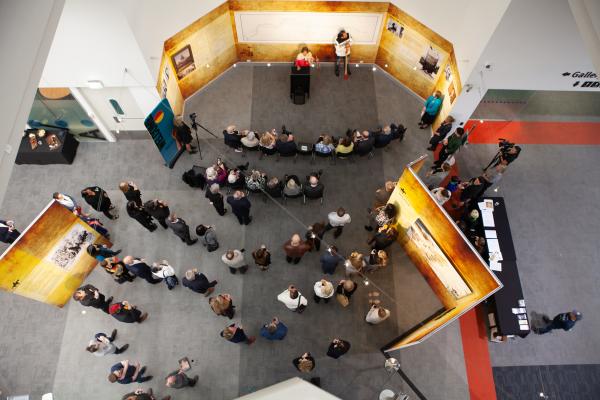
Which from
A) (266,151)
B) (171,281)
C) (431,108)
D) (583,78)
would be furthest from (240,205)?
(583,78)

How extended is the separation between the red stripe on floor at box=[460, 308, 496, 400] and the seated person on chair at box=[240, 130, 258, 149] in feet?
21.0

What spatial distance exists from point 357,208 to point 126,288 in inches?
225

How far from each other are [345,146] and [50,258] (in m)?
6.81

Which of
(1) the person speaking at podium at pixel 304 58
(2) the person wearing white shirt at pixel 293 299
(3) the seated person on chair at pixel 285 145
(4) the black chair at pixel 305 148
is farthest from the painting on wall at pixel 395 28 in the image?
(2) the person wearing white shirt at pixel 293 299

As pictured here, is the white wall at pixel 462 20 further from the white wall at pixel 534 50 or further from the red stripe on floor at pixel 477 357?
the red stripe on floor at pixel 477 357

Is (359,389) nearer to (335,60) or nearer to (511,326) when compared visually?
(511,326)

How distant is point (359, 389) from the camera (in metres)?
7.75

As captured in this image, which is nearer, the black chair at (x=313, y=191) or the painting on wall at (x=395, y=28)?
the black chair at (x=313, y=191)

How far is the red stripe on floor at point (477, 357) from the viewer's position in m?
7.94

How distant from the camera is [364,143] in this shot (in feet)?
31.4

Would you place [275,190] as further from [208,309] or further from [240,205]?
[208,309]

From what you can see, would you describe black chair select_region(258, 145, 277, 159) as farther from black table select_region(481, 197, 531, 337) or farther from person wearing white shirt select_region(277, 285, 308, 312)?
black table select_region(481, 197, 531, 337)

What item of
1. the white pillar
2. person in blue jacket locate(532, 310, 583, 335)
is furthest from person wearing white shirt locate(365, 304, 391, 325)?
the white pillar

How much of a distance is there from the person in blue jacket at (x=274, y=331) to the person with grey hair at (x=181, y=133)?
516 centimetres
